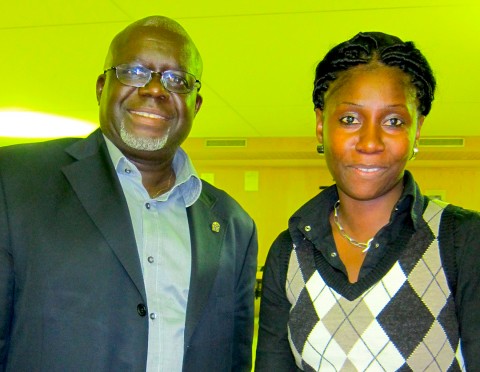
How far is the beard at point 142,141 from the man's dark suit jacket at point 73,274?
84mm

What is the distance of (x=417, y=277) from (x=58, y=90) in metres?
5.06

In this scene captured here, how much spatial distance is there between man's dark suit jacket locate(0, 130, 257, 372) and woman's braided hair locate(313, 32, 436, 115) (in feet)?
2.47

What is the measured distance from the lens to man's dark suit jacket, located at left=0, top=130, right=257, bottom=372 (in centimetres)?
163

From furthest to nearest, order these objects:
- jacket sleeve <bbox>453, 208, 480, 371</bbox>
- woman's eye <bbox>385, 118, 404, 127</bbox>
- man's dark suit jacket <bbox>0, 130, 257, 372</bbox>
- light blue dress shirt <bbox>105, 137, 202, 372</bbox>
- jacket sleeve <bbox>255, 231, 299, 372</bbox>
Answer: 1. light blue dress shirt <bbox>105, 137, 202, 372</bbox>
2. man's dark suit jacket <bbox>0, 130, 257, 372</bbox>
3. jacket sleeve <bbox>255, 231, 299, 372</bbox>
4. woman's eye <bbox>385, 118, 404, 127</bbox>
5. jacket sleeve <bbox>453, 208, 480, 371</bbox>

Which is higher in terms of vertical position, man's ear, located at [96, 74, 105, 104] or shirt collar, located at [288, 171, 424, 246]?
man's ear, located at [96, 74, 105, 104]

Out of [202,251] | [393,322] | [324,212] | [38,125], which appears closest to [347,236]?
[324,212]

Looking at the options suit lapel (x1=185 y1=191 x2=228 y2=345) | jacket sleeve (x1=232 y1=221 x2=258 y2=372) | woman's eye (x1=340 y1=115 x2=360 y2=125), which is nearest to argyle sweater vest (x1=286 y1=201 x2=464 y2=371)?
woman's eye (x1=340 y1=115 x2=360 y2=125)

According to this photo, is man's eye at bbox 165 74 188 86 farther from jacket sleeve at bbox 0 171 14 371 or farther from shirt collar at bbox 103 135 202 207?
jacket sleeve at bbox 0 171 14 371

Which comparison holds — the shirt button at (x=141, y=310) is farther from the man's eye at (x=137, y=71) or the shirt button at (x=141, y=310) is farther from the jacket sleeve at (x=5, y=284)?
the man's eye at (x=137, y=71)

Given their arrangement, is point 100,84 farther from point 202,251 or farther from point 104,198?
point 202,251

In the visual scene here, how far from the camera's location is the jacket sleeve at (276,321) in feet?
4.97

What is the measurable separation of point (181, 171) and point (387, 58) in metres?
0.90

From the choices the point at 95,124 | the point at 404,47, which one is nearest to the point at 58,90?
the point at 95,124

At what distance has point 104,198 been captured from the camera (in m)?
1.79
